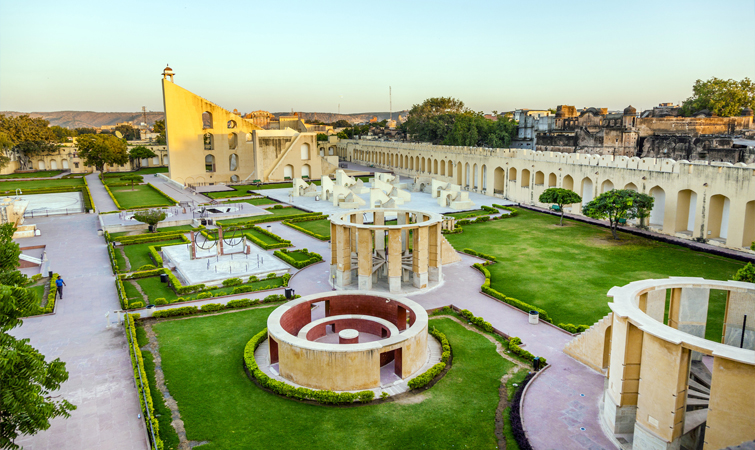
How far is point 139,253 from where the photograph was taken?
94.1 ft

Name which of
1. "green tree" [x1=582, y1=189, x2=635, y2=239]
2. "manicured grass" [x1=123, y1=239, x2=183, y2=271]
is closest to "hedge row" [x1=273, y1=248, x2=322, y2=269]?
"manicured grass" [x1=123, y1=239, x2=183, y2=271]

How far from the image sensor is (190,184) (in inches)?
2302

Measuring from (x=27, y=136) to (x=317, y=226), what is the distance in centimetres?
5911

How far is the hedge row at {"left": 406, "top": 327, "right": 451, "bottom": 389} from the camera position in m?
14.2

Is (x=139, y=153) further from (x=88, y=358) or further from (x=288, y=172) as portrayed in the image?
(x=88, y=358)

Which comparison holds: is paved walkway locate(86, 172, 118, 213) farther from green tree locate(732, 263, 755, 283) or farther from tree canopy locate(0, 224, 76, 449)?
green tree locate(732, 263, 755, 283)

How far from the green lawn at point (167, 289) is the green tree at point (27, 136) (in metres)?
61.1

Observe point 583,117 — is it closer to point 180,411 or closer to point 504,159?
point 504,159

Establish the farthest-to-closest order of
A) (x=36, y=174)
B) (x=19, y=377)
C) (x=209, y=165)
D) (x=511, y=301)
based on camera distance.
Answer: (x=209, y=165) → (x=36, y=174) → (x=511, y=301) → (x=19, y=377)

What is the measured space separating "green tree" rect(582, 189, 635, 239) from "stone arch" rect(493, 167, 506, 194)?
1930 cm

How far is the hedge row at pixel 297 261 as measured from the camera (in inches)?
1005

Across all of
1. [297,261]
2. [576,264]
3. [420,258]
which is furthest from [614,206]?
[297,261]

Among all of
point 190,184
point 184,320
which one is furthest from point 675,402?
point 190,184

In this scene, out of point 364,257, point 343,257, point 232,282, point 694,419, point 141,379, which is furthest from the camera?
point 232,282
